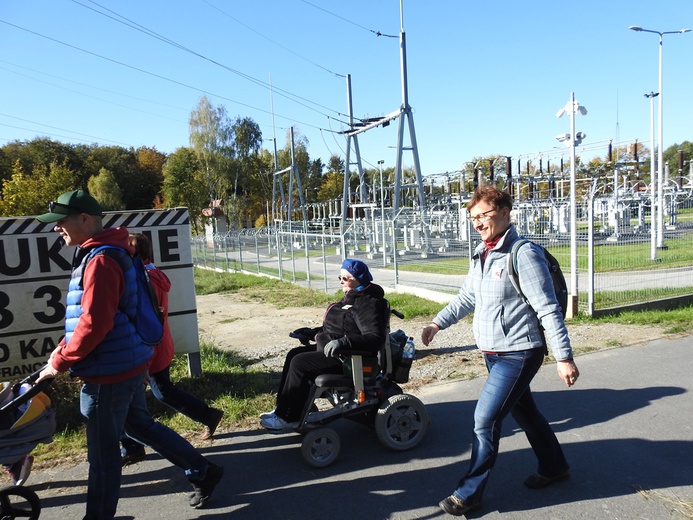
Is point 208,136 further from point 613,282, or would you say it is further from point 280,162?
point 613,282

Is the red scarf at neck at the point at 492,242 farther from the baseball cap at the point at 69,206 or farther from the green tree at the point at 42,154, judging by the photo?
the green tree at the point at 42,154

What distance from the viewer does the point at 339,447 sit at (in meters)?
3.95

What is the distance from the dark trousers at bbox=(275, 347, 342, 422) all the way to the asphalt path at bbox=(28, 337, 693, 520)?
419 mm

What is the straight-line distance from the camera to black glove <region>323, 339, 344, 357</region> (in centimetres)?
371

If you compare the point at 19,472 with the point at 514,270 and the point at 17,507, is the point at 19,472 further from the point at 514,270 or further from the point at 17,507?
the point at 514,270

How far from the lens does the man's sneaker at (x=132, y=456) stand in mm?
4117

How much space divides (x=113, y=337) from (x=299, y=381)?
140 centimetres

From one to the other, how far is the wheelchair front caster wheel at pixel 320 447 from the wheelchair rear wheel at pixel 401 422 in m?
0.34

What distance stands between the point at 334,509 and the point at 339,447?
2.09ft

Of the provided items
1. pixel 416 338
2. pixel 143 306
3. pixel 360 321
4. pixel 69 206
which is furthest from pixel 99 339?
pixel 416 338

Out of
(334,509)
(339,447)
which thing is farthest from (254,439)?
(334,509)

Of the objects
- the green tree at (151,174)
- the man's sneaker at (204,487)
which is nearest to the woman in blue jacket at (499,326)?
the man's sneaker at (204,487)

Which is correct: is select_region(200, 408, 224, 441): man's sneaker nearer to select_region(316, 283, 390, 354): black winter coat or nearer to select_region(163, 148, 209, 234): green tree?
select_region(316, 283, 390, 354): black winter coat

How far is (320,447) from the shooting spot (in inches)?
155
